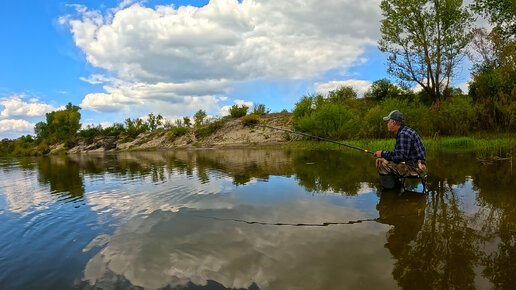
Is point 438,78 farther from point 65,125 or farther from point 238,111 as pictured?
point 65,125

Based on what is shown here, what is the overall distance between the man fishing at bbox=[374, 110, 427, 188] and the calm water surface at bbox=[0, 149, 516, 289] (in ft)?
Answer: 1.84

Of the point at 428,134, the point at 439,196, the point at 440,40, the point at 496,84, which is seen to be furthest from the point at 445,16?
the point at 439,196

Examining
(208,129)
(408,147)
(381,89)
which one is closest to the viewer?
(408,147)

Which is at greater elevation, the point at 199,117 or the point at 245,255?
the point at 199,117

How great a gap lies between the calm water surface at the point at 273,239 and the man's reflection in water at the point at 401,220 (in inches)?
0.8

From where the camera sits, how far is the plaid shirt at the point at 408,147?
23.2 ft

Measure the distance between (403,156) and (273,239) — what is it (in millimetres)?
4262

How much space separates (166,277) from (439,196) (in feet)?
20.9

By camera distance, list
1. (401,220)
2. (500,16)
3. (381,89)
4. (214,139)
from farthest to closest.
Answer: (214,139) < (381,89) < (500,16) < (401,220)

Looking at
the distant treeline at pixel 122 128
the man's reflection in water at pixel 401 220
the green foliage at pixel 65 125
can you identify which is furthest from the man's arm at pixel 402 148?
the green foliage at pixel 65 125

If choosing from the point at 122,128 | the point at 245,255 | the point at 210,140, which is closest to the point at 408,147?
the point at 245,255

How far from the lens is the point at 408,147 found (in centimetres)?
708

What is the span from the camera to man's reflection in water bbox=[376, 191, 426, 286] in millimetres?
3629

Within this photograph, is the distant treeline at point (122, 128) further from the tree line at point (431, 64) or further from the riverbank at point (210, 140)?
the tree line at point (431, 64)
